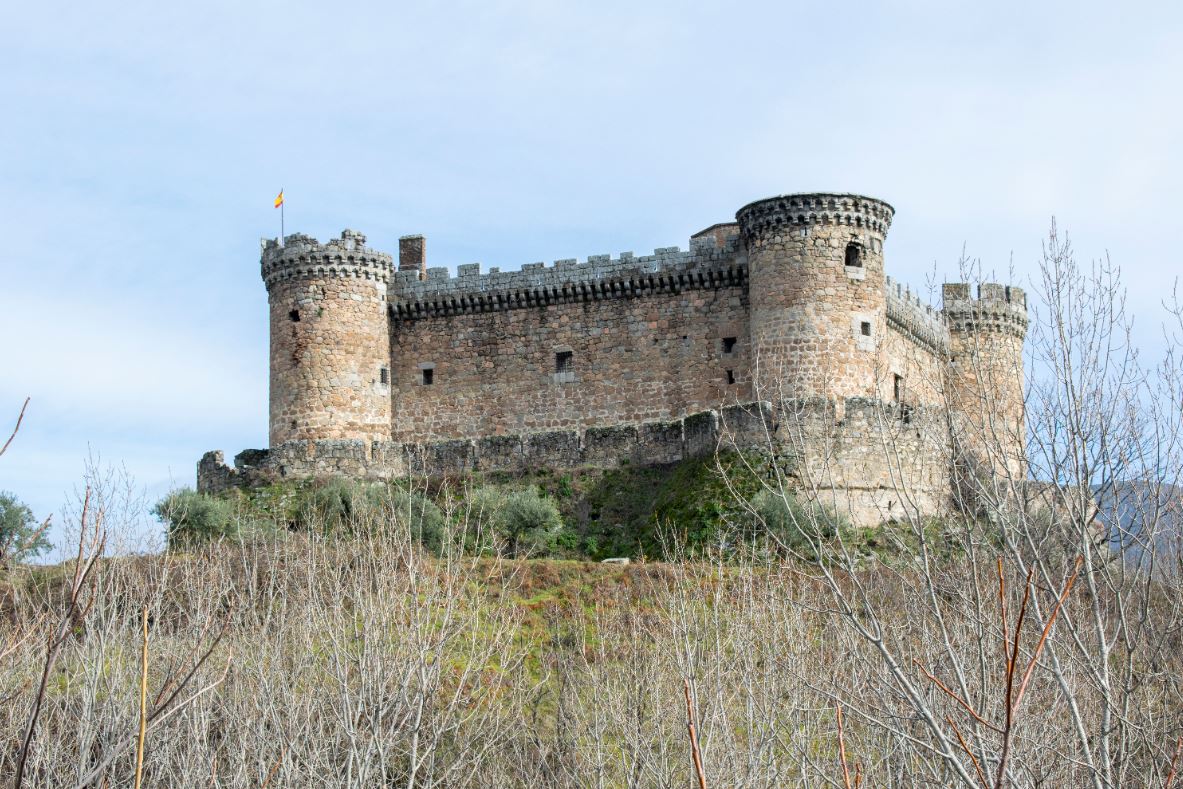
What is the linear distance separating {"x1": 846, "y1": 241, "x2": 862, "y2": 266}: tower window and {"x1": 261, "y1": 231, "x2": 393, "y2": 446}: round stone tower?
1127 cm

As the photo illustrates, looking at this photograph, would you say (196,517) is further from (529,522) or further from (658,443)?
(658,443)

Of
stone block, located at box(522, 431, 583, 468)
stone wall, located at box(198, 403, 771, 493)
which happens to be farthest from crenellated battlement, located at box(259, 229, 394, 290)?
stone block, located at box(522, 431, 583, 468)

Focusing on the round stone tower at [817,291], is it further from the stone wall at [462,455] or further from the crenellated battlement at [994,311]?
the crenellated battlement at [994,311]

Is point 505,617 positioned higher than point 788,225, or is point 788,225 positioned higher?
point 788,225

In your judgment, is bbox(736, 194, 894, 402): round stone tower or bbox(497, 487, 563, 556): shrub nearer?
bbox(497, 487, 563, 556): shrub

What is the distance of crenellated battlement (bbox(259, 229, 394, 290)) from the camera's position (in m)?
35.4

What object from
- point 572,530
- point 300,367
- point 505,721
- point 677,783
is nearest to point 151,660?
point 505,721

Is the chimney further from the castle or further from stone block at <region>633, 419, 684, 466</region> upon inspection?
stone block at <region>633, 419, 684, 466</region>

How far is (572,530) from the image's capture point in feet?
101

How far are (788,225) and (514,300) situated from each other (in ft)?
24.0

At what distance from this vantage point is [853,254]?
108 feet

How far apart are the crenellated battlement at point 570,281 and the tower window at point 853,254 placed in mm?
2481

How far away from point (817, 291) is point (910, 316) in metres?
5.50

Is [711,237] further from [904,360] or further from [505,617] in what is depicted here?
[505,617]
